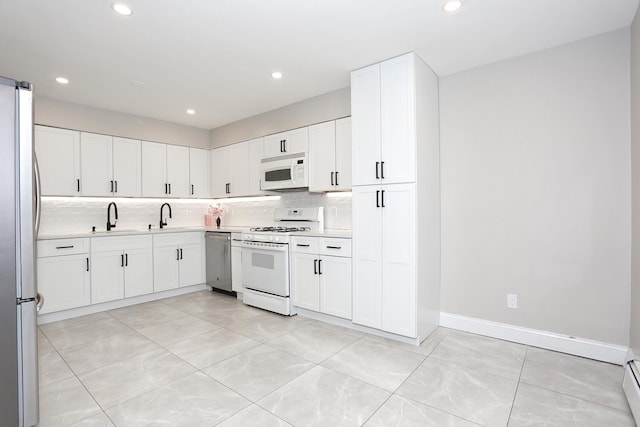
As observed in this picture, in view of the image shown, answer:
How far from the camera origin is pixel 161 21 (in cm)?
236

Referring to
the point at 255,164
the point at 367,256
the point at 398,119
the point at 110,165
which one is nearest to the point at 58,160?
the point at 110,165

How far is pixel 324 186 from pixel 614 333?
289cm

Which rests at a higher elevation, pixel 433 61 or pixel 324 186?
pixel 433 61

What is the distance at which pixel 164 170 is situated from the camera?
490cm

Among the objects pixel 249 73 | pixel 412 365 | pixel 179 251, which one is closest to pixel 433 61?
pixel 249 73

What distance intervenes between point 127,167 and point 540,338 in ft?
17.1

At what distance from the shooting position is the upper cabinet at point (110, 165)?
4.16 metres

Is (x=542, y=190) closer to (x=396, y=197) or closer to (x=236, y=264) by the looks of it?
(x=396, y=197)

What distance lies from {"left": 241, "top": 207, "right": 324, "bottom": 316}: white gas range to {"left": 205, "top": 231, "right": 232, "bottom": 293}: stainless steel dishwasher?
18.3 inches

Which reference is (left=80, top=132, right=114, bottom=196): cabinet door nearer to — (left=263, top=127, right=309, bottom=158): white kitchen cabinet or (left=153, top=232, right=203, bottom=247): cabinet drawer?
(left=153, top=232, right=203, bottom=247): cabinet drawer

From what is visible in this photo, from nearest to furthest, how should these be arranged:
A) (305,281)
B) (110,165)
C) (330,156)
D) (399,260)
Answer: (399,260), (305,281), (330,156), (110,165)

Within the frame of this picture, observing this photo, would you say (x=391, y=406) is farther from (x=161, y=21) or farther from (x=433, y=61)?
(x=161, y=21)

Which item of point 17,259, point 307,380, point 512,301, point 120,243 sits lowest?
point 307,380

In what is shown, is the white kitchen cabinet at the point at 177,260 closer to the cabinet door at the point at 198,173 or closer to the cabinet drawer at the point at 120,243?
the cabinet drawer at the point at 120,243
